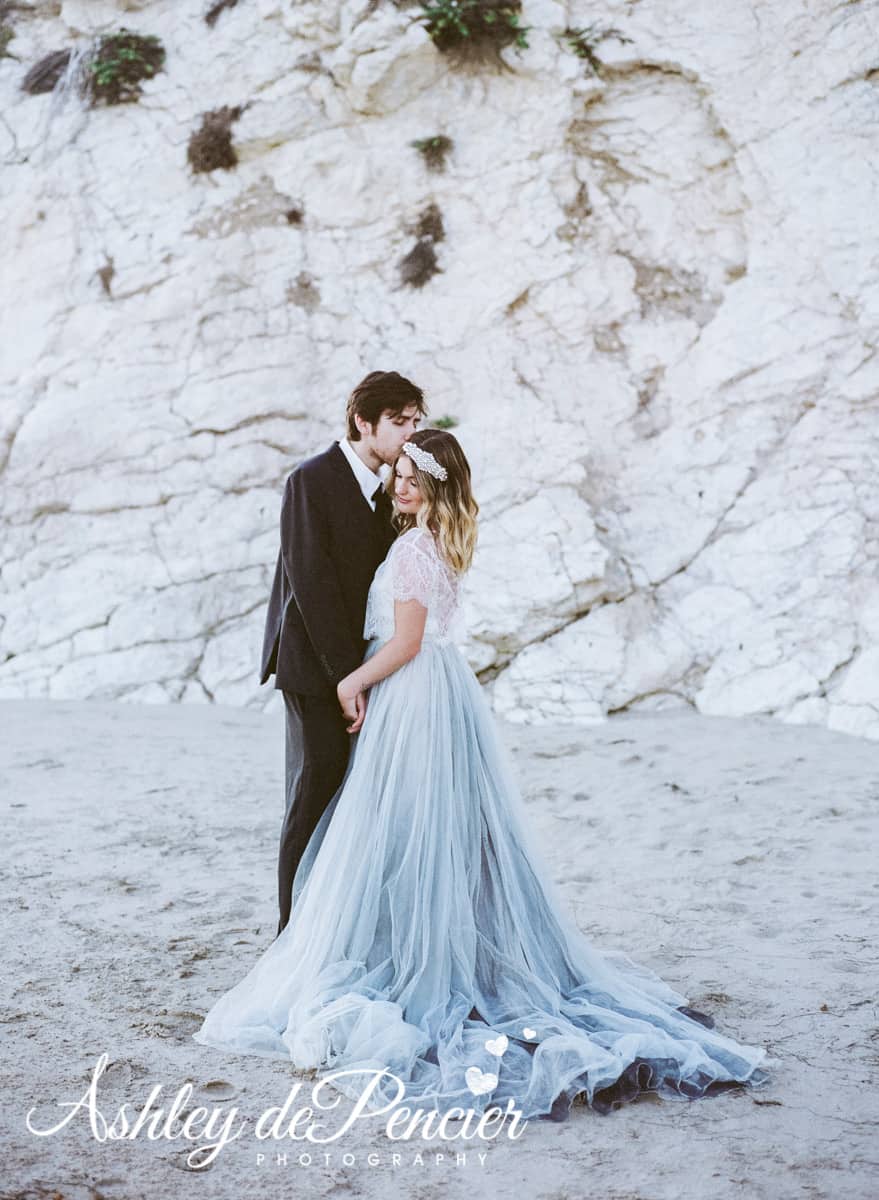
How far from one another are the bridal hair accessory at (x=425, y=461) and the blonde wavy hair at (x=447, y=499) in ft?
0.04

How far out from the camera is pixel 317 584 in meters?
3.41

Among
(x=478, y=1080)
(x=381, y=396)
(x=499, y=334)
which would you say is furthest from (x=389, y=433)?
(x=499, y=334)

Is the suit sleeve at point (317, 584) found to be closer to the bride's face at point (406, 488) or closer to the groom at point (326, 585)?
the groom at point (326, 585)

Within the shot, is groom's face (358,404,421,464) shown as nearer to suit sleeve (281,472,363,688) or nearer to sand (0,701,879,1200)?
suit sleeve (281,472,363,688)

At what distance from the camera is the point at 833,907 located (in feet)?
14.1

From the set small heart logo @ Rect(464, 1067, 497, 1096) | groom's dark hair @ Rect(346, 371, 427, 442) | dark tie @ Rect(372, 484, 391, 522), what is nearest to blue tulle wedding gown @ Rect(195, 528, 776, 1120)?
small heart logo @ Rect(464, 1067, 497, 1096)

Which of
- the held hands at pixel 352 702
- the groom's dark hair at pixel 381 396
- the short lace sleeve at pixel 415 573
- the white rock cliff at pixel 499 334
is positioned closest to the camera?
the short lace sleeve at pixel 415 573

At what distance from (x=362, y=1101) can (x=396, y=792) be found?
0.89 meters

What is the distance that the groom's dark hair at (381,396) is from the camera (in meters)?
3.48

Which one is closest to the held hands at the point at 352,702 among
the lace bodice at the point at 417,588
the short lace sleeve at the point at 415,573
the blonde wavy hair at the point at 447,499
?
the lace bodice at the point at 417,588

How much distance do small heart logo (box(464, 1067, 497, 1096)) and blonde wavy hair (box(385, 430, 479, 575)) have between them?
1.43 m

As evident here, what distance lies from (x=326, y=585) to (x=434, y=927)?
110 centimetres

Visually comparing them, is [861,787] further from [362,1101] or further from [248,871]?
[362,1101]

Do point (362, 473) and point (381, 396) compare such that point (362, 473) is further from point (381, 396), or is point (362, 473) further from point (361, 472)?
point (381, 396)
